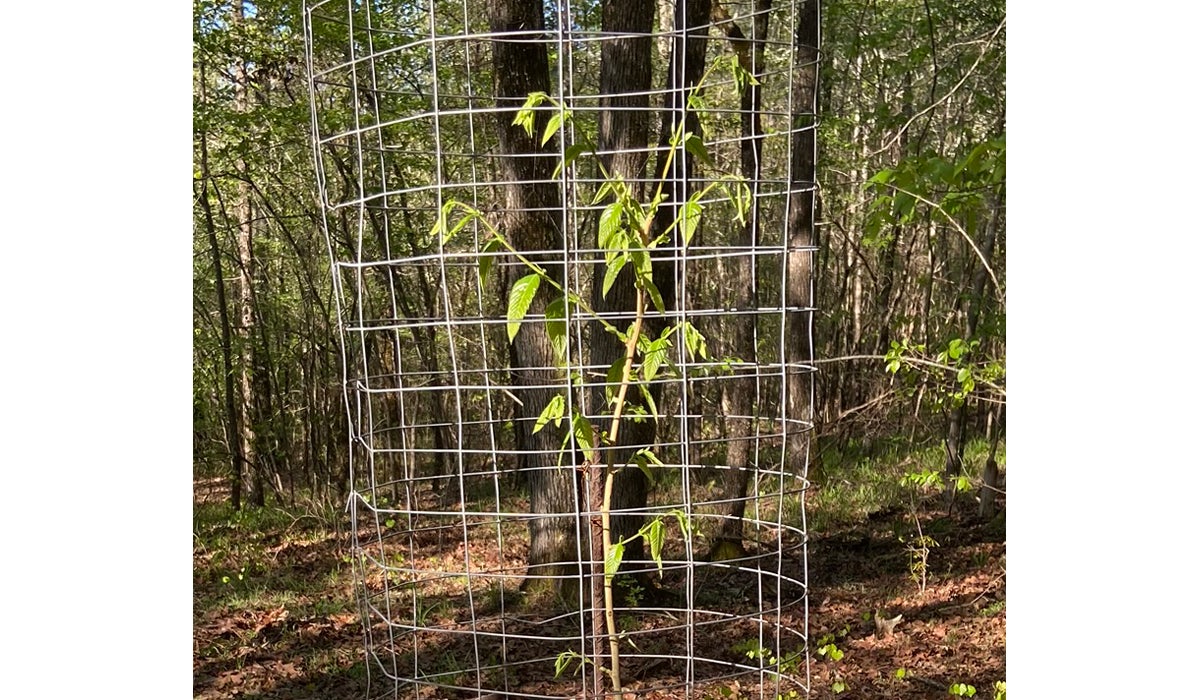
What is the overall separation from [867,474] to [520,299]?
21.0ft

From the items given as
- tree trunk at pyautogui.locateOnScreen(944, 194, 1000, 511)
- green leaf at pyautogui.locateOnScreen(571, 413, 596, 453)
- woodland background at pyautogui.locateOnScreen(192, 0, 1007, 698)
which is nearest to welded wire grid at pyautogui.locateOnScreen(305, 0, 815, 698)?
woodland background at pyautogui.locateOnScreen(192, 0, 1007, 698)

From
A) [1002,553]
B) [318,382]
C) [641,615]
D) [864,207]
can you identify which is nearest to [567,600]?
[641,615]

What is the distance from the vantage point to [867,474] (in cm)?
809

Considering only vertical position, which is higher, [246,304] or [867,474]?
[246,304]

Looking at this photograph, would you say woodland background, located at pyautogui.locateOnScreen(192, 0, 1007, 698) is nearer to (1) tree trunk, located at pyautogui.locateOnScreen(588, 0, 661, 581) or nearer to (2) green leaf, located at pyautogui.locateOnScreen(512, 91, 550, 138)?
(1) tree trunk, located at pyautogui.locateOnScreen(588, 0, 661, 581)

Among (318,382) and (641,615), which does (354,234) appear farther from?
(641,615)

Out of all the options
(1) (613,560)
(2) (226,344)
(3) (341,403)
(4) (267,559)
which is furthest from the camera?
(3) (341,403)

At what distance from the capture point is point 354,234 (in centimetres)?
797

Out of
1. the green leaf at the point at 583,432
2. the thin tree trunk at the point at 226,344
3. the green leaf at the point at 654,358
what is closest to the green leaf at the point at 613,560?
the green leaf at the point at 583,432

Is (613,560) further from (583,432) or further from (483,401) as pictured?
(483,401)

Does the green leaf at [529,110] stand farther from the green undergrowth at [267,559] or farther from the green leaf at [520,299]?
the green undergrowth at [267,559]

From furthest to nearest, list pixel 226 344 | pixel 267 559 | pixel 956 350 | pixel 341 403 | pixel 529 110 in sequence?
pixel 341 403
pixel 226 344
pixel 267 559
pixel 956 350
pixel 529 110

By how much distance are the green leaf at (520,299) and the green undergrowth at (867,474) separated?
15.1 ft

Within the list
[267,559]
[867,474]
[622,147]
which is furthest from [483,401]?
[622,147]
